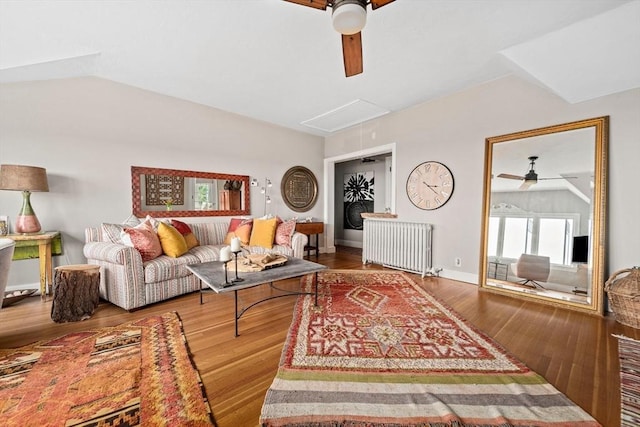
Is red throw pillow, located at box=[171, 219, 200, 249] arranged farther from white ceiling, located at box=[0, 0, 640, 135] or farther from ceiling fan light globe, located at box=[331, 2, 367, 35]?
ceiling fan light globe, located at box=[331, 2, 367, 35]

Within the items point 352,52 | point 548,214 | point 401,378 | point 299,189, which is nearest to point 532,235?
point 548,214

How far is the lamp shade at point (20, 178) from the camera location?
7.93 ft

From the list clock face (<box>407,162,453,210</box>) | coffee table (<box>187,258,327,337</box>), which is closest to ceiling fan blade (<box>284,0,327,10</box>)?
coffee table (<box>187,258,327,337</box>)

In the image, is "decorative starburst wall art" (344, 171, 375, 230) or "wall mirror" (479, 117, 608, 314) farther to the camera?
"decorative starburst wall art" (344, 171, 375, 230)

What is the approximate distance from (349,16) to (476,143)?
2.74 m

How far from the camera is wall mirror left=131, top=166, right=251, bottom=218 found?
350 cm

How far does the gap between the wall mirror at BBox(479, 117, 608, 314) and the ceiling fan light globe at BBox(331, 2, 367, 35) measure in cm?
263

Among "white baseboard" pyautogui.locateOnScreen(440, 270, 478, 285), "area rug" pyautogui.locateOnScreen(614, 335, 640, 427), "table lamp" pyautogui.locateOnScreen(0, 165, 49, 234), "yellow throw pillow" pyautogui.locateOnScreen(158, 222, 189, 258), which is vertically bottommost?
"area rug" pyautogui.locateOnScreen(614, 335, 640, 427)

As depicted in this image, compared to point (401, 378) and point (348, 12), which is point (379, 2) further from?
point (401, 378)

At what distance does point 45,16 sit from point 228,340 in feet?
9.70

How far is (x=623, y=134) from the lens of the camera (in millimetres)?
2373

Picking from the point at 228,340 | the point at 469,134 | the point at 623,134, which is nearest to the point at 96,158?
the point at 228,340

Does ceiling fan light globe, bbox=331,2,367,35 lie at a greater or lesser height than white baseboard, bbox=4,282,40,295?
greater

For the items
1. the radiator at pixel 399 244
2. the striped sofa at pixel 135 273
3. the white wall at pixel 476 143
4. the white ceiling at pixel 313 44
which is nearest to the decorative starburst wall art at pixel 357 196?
the white wall at pixel 476 143
